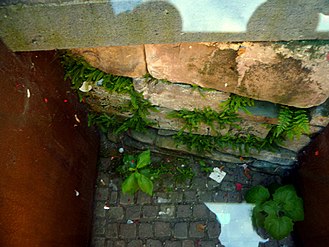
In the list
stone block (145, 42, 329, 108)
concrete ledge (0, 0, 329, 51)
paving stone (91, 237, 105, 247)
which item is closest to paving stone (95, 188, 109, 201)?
paving stone (91, 237, 105, 247)

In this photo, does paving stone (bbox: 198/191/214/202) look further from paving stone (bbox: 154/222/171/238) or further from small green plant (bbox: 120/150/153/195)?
small green plant (bbox: 120/150/153/195)

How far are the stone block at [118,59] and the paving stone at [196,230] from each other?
1.78m

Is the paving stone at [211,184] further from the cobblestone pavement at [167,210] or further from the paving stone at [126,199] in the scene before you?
the paving stone at [126,199]

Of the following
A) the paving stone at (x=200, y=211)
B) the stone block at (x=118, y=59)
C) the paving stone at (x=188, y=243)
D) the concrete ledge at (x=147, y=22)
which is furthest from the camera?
the paving stone at (x=200, y=211)

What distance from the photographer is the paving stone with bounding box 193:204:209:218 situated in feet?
13.4

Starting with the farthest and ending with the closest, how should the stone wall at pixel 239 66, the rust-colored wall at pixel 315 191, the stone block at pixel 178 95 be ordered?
1. the rust-colored wall at pixel 315 191
2. the stone block at pixel 178 95
3. the stone wall at pixel 239 66

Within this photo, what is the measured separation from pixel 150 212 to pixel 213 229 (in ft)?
2.24

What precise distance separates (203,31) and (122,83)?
1.17 m

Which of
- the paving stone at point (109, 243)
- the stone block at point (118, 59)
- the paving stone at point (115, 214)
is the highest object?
the stone block at point (118, 59)

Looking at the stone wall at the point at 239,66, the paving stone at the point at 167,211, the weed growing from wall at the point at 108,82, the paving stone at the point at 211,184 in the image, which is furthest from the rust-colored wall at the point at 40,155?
the paving stone at the point at 211,184

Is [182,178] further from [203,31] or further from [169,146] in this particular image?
[203,31]

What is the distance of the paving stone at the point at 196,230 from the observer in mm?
4008

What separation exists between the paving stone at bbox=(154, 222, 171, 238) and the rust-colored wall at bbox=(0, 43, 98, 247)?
2.42 ft

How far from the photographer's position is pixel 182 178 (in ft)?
13.9
